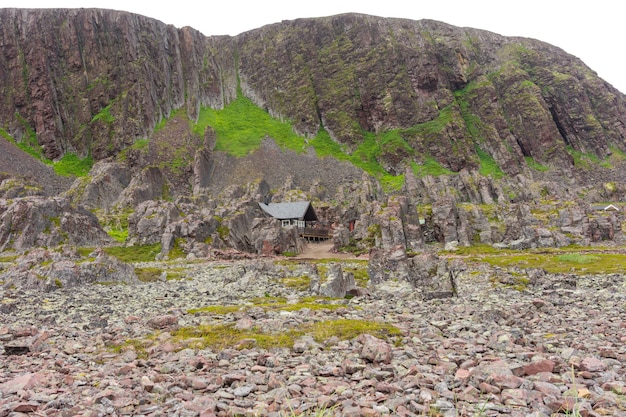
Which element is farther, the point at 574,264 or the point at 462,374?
the point at 574,264

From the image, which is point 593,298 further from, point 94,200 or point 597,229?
point 94,200

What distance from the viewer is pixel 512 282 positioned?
26.1 metres

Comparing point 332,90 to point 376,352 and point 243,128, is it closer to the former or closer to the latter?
point 243,128

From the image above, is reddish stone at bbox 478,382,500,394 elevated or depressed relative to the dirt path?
elevated

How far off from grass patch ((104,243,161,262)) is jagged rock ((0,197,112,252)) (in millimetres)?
5794

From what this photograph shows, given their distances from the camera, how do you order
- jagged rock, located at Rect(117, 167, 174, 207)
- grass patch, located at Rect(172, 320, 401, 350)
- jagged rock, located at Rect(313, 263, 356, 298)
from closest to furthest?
grass patch, located at Rect(172, 320, 401, 350), jagged rock, located at Rect(313, 263, 356, 298), jagged rock, located at Rect(117, 167, 174, 207)

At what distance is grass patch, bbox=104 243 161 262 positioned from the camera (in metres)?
55.5

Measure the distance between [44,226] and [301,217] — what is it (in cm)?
5278

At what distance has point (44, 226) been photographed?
59.3 m

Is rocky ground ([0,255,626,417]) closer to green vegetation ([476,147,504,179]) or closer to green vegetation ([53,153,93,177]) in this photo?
green vegetation ([53,153,93,177])

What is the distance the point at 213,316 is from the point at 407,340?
26.6 ft

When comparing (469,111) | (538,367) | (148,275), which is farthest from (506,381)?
(469,111)

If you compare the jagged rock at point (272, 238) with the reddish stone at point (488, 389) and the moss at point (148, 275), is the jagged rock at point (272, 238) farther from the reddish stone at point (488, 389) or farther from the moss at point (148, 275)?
the reddish stone at point (488, 389)

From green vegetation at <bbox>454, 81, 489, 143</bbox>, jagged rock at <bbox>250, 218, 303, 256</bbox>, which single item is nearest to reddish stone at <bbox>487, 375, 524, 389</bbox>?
jagged rock at <bbox>250, 218, 303, 256</bbox>
